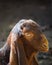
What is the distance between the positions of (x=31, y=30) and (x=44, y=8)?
2.83 m

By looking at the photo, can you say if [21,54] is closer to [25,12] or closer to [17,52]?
[17,52]

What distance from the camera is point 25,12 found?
12.0 feet

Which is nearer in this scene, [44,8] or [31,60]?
[31,60]

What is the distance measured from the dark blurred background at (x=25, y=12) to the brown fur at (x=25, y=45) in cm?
196

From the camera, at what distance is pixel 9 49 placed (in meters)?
1.01

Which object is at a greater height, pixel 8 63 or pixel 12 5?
pixel 12 5

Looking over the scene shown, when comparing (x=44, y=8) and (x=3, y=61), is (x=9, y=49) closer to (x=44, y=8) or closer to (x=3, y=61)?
(x=3, y=61)

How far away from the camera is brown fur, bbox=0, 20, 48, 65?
98 centimetres

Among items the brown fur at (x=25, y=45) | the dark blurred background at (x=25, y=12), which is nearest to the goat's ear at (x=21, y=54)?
the brown fur at (x=25, y=45)

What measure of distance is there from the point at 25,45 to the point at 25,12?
105 inches

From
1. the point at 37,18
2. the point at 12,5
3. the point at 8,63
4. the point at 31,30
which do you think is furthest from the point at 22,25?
the point at 12,5

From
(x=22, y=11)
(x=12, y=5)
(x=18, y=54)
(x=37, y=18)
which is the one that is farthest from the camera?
(x=12, y=5)

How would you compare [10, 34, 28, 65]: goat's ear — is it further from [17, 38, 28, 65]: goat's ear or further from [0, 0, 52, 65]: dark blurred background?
[0, 0, 52, 65]: dark blurred background

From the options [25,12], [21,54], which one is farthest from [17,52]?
[25,12]
